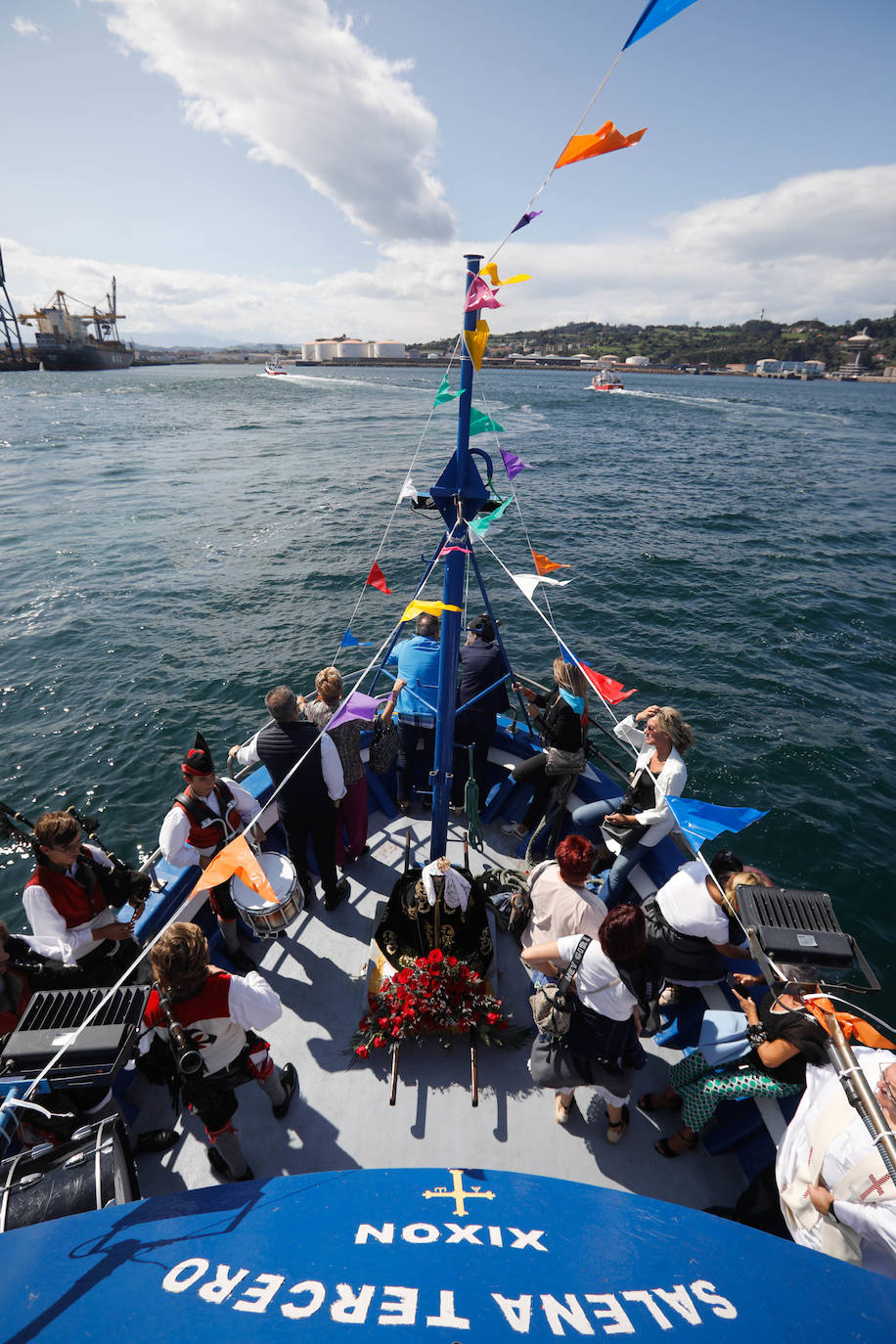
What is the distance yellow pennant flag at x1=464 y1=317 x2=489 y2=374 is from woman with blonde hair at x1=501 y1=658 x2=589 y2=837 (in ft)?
8.08

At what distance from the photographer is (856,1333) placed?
1.63 m

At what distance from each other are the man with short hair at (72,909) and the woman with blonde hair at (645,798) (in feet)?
13.2

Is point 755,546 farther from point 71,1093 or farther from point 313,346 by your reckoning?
point 313,346

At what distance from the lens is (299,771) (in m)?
4.72

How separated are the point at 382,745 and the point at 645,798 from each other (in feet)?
8.63

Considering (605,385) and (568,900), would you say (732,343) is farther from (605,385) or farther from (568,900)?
(568,900)

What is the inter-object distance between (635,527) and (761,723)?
1435cm

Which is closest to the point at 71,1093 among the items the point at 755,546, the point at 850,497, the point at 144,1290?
the point at 144,1290

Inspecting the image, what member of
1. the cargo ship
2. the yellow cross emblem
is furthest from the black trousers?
the cargo ship

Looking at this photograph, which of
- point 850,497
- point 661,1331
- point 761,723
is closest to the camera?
point 661,1331

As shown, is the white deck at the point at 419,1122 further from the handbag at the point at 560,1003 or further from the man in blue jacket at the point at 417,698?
the man in blue jacket at the point at 417,698

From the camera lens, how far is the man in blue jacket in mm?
6031

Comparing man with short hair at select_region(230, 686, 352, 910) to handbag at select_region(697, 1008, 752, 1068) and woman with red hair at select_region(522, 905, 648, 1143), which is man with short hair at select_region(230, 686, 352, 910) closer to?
woman with red hair at select_region(522, 905, 648, 1143)

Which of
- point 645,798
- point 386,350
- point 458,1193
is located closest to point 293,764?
point 645,798
